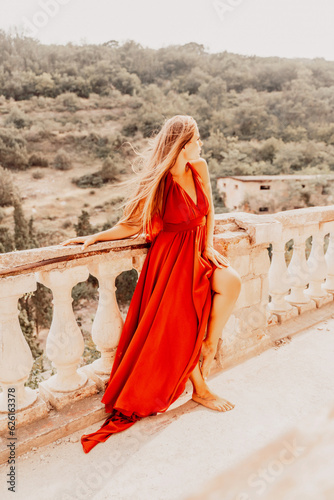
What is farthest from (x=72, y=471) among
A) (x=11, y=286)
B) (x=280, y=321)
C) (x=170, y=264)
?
(x=280, y=321)

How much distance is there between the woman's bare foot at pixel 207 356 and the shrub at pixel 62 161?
1079 inches

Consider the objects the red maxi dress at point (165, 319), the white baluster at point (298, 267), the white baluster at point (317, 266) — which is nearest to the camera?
the red maxi dress at point (165, 319)

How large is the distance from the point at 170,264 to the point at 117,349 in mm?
543

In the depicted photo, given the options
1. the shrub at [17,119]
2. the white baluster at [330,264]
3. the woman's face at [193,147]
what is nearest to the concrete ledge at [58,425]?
the woman's face at [193,147]

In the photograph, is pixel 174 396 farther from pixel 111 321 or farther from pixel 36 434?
pixel 36 434

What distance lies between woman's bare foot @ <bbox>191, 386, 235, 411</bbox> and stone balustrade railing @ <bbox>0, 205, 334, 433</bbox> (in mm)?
334

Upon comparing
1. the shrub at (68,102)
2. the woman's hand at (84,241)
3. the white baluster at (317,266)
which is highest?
the shrub at (68,102)

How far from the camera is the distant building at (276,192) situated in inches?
931

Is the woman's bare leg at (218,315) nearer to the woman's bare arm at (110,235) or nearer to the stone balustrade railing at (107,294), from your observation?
the stone balustrade railing at (107,294)

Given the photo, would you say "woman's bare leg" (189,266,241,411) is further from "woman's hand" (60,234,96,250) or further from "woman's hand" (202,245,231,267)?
"woman's hand" (60,234,96,250)

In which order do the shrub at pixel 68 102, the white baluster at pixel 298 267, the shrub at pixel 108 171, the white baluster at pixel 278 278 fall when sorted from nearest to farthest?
the white baluster at pixel 278 278
the white baluster at pixel 298 267
the shrub at pixel 108 171
the shrub at pixel 68 102

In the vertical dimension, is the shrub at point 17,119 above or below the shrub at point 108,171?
above

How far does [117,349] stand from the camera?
214cm

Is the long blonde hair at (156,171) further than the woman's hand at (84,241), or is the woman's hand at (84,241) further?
the long blonde hair at (156,171)
